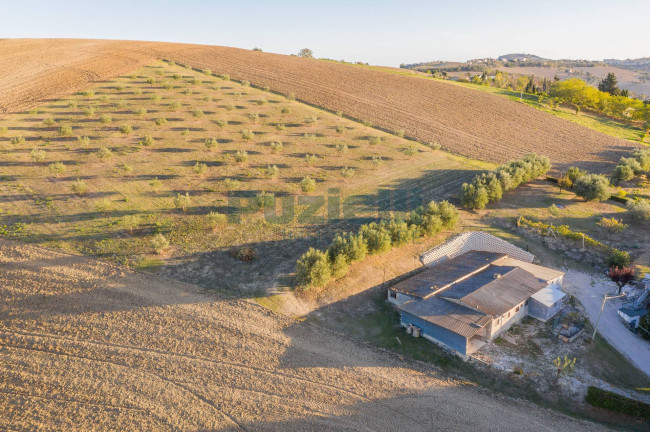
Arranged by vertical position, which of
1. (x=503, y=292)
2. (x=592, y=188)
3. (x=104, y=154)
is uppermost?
(x=104, y=154)

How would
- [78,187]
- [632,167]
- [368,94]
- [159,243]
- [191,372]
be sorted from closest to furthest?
1. [191,372]
2. [159,243]
3. [78,187]
4. [632,167]
5. [368,94]

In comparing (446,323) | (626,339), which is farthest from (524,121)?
(446,323)

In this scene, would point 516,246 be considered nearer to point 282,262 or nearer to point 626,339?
point 626,339

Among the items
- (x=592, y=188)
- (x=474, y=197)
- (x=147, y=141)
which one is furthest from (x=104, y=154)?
(x=592, y=188)

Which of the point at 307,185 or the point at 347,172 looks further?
the point at 347,172

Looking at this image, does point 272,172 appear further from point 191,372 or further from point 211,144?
point 191,372

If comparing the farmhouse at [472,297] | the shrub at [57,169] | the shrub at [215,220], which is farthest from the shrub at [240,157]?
the farmhouse at [472,297]

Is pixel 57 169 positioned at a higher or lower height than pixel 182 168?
higher
